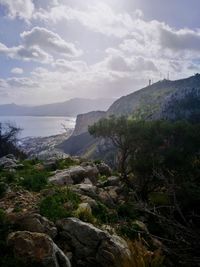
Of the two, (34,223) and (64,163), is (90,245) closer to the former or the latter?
(34,223)

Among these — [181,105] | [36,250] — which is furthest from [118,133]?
[181,105]

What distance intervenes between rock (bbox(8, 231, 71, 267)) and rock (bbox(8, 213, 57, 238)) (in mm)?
916

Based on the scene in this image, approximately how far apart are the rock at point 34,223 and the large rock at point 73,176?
6.43 meters

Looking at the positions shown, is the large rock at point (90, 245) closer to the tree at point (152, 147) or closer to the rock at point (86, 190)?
the rock at point (86, 190)

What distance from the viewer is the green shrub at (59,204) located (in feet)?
34.6

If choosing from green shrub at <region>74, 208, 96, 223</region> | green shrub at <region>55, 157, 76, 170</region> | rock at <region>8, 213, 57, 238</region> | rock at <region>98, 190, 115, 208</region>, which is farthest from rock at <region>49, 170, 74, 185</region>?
rock at <region>8, 213, 57, 238</region>

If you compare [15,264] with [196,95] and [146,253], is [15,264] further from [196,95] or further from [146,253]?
[196,95]

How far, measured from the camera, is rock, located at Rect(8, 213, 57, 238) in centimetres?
929

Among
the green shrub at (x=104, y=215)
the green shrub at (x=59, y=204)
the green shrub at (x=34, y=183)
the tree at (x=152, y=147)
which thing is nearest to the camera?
the green shrub at (x=59, y=204)

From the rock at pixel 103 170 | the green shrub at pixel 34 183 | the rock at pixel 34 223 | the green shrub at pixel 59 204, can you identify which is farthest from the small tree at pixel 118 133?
the rock at pixel 34 223

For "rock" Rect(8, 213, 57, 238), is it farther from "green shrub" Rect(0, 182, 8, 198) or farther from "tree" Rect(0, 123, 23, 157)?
"tree" Rect(0, 123, 23, 157)

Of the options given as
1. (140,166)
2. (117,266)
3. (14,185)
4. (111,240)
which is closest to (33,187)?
(14,185)

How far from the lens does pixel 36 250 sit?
7.86 metres

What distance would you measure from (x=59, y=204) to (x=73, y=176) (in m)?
6.74
